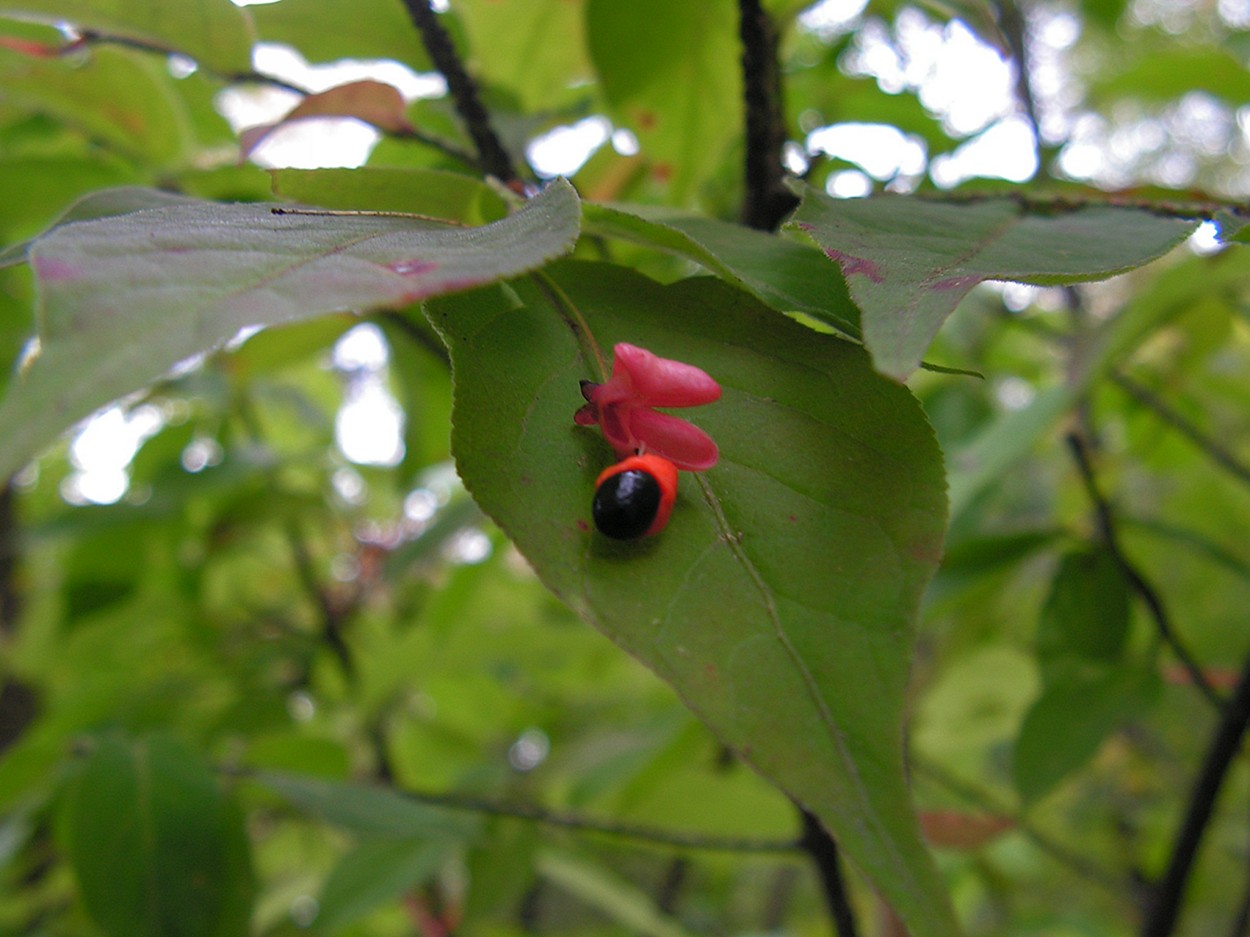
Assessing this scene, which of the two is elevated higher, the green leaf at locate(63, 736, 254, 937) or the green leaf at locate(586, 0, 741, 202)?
the green leaf at locate(586, 0, 741, 202)

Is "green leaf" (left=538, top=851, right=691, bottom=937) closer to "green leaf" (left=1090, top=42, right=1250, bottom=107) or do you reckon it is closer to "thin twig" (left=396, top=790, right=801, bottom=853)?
"thin twig" (left=396, top=790, right=801, bottom=853)

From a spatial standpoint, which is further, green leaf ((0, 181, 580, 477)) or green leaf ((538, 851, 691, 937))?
green leaf ((538, 851, 691, 937))

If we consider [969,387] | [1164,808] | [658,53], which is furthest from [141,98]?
[1164,808]

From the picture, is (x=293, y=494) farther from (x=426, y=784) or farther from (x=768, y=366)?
(x=768, y=366)

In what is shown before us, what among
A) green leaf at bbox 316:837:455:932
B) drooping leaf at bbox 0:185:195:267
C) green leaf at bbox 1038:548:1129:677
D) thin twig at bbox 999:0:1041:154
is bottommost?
green leaf at bbox 316:837:455:932

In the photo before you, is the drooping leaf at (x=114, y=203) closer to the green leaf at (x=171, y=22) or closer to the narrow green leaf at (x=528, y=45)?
the green leaf at (x=171, y=22)

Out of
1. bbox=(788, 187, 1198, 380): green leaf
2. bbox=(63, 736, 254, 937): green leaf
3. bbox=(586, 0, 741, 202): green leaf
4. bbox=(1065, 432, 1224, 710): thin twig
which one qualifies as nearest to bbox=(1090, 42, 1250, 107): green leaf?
bbox=(1065, 432, 1224, 710): thin twig

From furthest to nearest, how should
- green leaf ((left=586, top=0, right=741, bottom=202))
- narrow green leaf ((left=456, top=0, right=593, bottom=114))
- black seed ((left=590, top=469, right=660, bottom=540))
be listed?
narrow green leaf ((left=456, top=0, right=593, bottom=114)), green leaf ((left=586, top=0, right=741, bottom=202)), black seed ((left=590, top=469, right=660, bottom=540))
